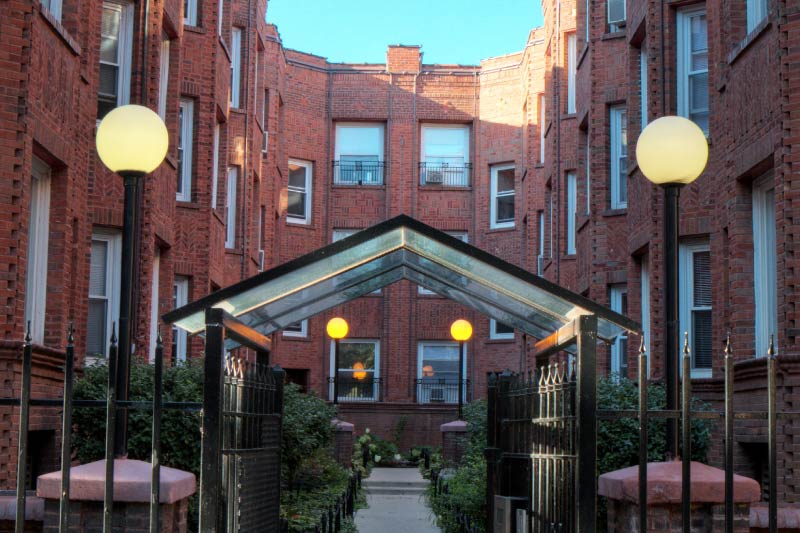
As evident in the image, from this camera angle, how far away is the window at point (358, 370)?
3744 cm

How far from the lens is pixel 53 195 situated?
1435cm

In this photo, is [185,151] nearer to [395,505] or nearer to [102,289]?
[102,289]

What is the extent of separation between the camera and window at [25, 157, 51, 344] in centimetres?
1393

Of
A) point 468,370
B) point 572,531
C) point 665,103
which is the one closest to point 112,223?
point 665,103

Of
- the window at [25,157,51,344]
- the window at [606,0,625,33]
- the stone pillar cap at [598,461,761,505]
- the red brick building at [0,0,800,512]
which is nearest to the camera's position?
the stone pillar cap at [598,461,761,505]

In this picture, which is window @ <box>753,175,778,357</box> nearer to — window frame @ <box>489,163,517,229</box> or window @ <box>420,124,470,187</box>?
window frame @ <box>489,163,517,229</box>

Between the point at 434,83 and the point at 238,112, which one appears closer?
the point at 238,112

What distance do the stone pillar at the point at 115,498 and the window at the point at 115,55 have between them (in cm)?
1218

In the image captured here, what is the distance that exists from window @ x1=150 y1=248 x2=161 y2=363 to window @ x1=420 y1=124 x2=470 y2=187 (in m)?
18.8

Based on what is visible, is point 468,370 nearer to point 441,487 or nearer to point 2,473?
point 441,487

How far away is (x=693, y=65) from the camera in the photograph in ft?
59.4

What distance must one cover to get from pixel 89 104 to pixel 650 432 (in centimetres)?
863

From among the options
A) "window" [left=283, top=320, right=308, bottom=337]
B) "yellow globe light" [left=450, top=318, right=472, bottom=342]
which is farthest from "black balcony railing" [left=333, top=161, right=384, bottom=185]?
"yellow globe light" [left=450, top=318, right=472, bottom=342]

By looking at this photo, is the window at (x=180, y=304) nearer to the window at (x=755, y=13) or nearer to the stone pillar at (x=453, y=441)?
the stone pillar at (x=453, y=441)
